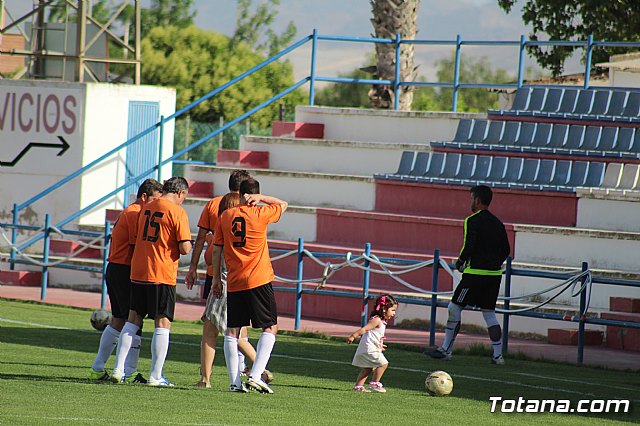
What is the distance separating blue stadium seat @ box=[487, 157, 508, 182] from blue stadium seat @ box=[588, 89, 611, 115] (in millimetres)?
1965

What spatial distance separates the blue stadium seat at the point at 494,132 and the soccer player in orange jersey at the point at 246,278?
10.7m

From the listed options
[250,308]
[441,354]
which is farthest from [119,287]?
[441,354]

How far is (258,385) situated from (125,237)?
2030 mm

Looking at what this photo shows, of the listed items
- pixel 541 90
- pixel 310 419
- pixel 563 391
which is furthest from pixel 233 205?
pixel 541 90

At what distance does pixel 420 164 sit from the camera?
21.0 meters

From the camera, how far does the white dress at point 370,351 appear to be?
11.4 meters

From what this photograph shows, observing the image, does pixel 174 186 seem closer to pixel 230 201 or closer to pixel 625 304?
pixel 230 201

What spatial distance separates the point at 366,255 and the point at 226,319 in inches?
248

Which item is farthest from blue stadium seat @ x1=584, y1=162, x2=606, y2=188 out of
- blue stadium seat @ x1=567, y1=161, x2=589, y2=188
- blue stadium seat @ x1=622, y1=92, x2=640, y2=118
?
blue stadium seat @ x1=622, y1=92, x2=640, y2=118

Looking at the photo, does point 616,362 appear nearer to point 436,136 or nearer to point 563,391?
point 563,391

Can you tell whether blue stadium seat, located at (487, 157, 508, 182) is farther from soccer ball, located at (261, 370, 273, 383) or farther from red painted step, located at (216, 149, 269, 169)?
soccer ball, located at (261, 370, 273, 383)

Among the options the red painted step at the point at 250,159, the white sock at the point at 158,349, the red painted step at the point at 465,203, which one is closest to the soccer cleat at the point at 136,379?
the white sock at the point at 158,349

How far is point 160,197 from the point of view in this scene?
11383 mm

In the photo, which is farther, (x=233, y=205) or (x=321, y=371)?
(x=321, y=371)
